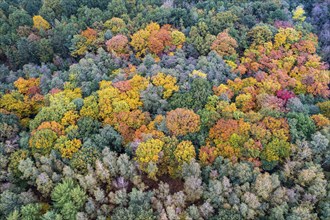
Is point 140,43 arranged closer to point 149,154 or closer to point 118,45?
point 118,45

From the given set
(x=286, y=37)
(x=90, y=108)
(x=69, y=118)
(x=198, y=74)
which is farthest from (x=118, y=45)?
(x=286, y=37)

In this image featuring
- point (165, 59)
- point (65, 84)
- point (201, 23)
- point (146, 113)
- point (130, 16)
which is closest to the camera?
point (146, 113)

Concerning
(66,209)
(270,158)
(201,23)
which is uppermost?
(201,23)

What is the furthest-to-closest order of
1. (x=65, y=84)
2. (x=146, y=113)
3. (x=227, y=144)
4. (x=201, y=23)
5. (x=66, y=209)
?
1. (x=201, y=23)
2. (x=65, y=84)
3. (x=146, y=113)
4. (x=227, y=144)
5. (x=66, y=209)

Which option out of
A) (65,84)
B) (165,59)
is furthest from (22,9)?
(165,59)

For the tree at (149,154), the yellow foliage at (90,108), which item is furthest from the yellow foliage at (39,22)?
the tree at (149,154)

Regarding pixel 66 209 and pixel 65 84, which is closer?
pixel 66 209

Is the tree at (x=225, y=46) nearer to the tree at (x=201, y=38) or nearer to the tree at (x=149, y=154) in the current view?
the tree at (x=201, y=38)

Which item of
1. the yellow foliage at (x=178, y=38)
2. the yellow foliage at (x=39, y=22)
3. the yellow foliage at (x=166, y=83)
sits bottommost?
the yellow foliage at (x=39, y=22)

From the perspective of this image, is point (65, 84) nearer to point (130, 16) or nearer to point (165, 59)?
point (165, 59)
